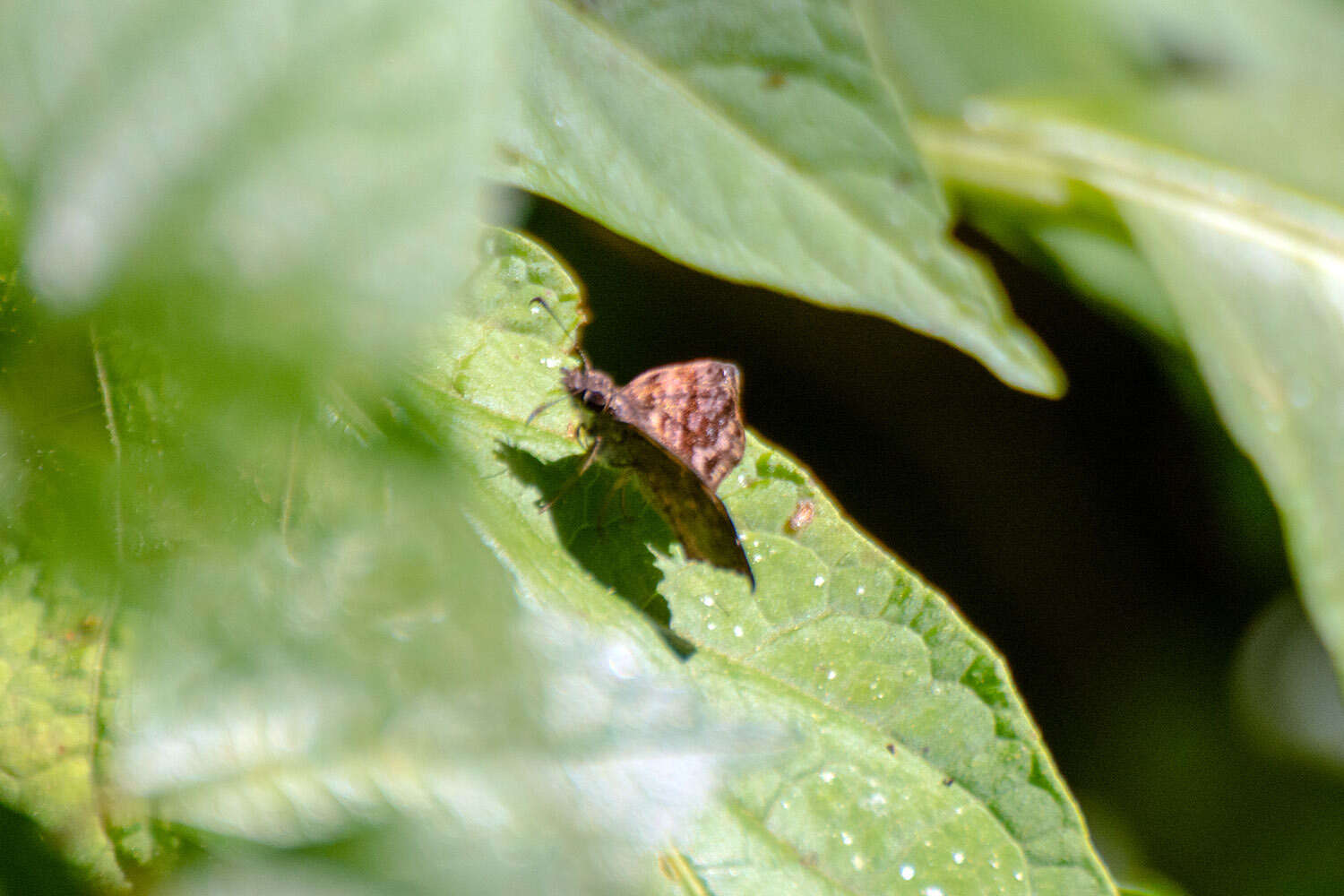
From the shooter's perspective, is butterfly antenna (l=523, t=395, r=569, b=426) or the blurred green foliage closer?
the blurred green foliage

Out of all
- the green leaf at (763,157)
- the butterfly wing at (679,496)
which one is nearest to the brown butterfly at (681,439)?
the butterfly wing at (679,496)

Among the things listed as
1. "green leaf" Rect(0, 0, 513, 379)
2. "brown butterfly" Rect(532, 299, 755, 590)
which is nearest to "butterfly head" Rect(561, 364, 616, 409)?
"brown butterfly" Rect(532, 299, 755, 590)

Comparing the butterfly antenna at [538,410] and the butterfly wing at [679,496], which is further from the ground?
the butterfly antenna at [538,410]

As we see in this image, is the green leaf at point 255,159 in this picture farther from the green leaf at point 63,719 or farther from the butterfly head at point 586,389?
the butterfly head at point 586,389

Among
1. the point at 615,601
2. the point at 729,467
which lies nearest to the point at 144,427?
the point at 615,601

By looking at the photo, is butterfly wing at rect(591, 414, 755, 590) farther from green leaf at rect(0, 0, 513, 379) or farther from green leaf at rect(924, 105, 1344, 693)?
green leaf at rect(924, 105, 1344, 693)

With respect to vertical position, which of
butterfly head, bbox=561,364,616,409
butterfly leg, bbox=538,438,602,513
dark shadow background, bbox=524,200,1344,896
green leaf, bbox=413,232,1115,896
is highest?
butterfly head, bbox=561,364,616,409
